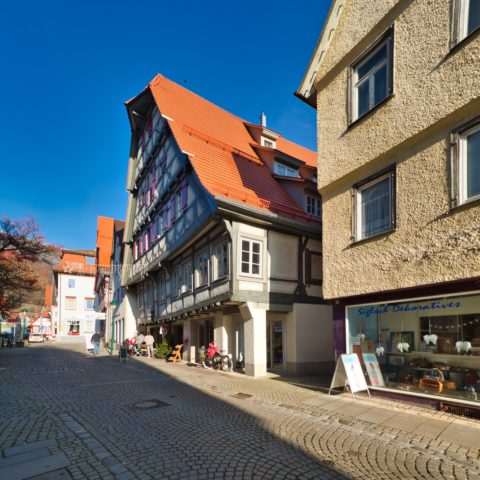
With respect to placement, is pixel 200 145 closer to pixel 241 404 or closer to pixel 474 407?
pixel 241 404

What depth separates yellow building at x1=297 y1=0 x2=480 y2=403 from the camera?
707 cm

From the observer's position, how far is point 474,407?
695cm

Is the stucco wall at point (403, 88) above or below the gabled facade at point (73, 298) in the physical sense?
above

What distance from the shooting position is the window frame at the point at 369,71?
8617 mm

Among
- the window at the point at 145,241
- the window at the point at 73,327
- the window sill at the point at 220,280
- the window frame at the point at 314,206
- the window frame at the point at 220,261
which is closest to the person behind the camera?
the window sill at the point at 220,280

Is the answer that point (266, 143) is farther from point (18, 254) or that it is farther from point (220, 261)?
point (18, 254)

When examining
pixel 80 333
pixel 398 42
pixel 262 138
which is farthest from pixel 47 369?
pixel 80 333

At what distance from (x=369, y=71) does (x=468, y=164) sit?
3.83m

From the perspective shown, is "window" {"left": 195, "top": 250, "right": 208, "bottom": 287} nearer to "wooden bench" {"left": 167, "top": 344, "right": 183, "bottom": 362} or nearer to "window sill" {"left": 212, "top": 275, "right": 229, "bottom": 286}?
"window sill" {"left": 212, "top": 275, "right": 229, "bottom": 286}

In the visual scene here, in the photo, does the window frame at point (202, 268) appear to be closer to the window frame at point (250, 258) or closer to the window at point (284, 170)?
the window frame at point (250, 258)

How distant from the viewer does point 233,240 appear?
1298cm

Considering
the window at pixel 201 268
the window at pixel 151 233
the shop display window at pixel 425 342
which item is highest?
the window at pixel 151 233

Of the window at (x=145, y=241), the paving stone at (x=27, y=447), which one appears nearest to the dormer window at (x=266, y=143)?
the window at (x=145, y=241)

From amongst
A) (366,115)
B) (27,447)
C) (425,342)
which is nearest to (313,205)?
(366,115)
